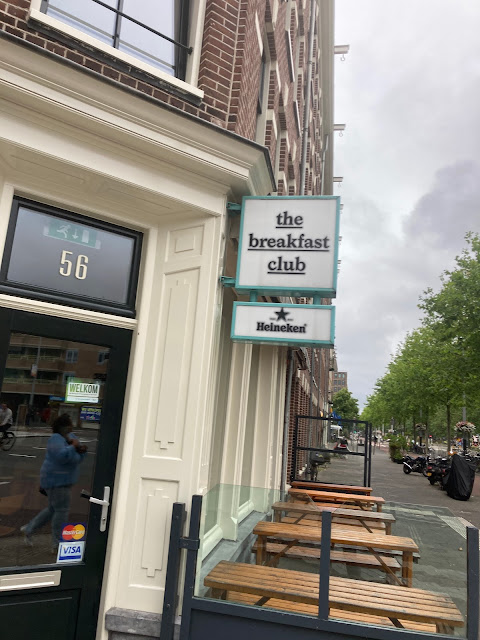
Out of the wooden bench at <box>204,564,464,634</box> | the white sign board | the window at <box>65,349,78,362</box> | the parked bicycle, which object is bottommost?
the wooden bench at <box>204,564,464,634</box>

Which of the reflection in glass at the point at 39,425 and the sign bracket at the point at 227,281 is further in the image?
the sign bracket at the point at 227,281

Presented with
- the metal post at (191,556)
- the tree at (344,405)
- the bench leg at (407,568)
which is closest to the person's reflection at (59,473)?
the metal post at (191,556)

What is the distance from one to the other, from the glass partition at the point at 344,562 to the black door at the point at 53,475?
0.94m

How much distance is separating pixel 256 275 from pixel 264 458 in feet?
15.0

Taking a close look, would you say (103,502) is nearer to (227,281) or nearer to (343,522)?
(227,281)

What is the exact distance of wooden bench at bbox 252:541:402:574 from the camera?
3877 millimetres

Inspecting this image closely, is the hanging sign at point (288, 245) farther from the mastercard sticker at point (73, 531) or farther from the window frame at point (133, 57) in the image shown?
the mastercard sticker at point (73, 531)

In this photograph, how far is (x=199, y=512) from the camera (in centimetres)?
384

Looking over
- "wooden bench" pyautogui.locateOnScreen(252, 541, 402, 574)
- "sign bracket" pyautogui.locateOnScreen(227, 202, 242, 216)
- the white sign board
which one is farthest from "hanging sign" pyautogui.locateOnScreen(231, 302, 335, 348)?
"wooden bench" pyautogui.locateOnScreen(252, 541, 402, 574)

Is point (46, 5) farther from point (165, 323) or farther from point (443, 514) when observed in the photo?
point (443, 514)

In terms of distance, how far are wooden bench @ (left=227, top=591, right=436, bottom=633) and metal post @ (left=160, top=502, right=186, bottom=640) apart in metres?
0.42

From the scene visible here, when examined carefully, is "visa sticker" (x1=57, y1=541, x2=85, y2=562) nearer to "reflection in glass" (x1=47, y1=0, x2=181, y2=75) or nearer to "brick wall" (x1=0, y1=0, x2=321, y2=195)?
"brick wall" (x1=0, y1=0, x2=321, y2=195)

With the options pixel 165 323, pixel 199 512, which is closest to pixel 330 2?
pixel 165 323

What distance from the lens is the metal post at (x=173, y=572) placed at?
12.3 feet
